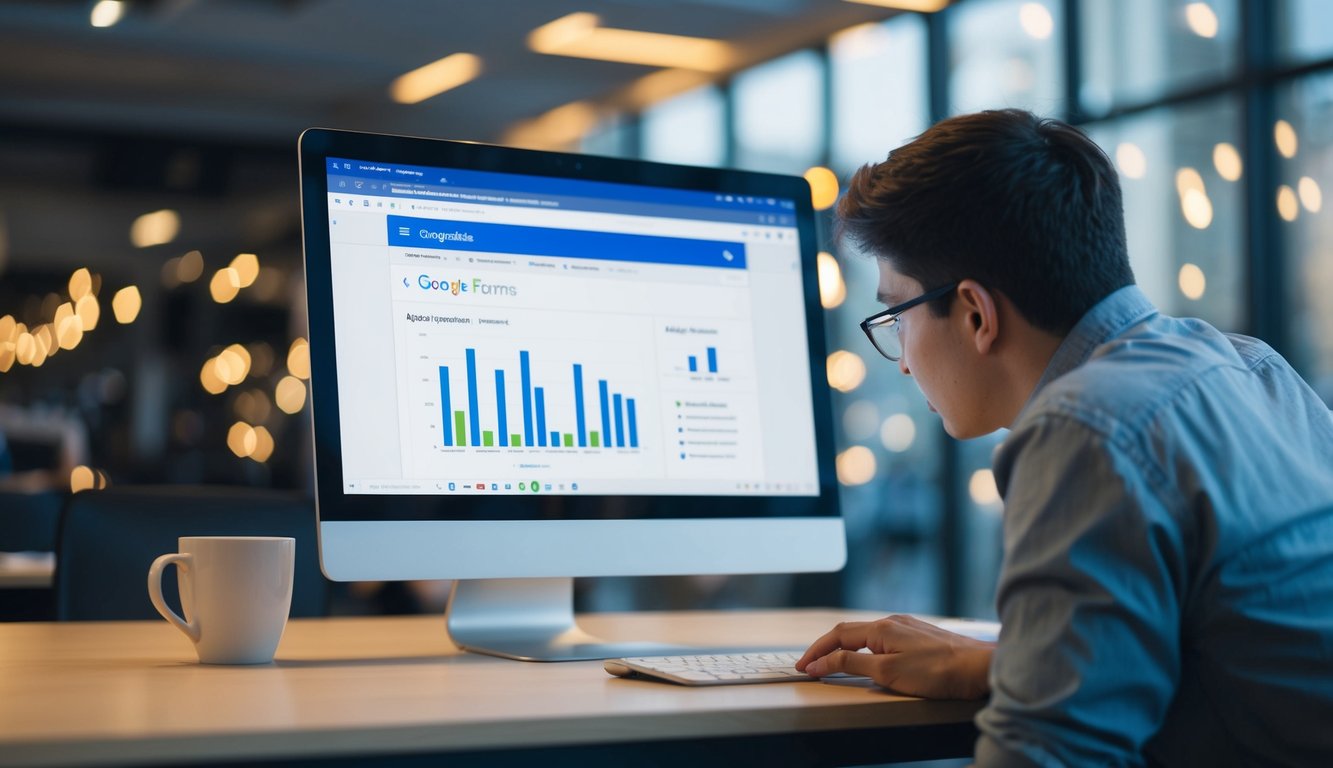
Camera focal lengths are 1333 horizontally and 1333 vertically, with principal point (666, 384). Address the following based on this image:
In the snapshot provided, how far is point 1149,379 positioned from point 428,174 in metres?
0.80

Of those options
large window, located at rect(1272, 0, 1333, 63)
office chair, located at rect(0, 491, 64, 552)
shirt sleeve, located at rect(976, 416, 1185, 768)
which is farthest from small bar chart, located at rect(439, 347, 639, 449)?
large window, located at rect(1272, 0, 1333, 63)

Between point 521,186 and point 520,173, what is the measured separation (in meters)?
0.02

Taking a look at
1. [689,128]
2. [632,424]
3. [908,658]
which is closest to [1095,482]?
[908,658]

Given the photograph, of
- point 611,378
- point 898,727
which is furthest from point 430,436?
point 898,727

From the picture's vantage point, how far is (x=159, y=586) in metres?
1.24

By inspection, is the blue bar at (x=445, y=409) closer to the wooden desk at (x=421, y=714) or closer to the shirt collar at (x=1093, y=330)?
the wooden desk at (x=421, y=714)

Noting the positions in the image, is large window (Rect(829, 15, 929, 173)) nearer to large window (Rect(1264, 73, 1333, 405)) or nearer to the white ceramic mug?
large window (Rect(1264, 73, 1333, 405))

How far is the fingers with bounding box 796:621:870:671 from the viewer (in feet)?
4.00

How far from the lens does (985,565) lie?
579 cm

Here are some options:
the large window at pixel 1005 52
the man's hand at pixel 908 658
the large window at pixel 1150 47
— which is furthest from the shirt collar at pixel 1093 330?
the large window at pixel 1005 52

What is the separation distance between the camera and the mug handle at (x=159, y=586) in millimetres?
1246

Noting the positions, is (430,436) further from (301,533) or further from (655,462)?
(301,533)

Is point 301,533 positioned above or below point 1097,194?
below

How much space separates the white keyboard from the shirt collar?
33 cm
